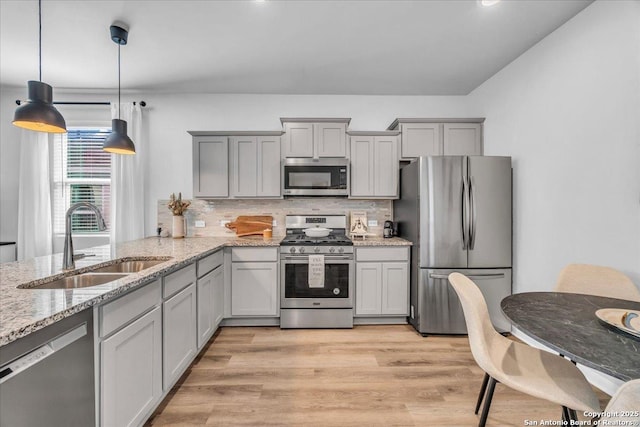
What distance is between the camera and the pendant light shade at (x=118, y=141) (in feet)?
7.91

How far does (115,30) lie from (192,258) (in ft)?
6.44

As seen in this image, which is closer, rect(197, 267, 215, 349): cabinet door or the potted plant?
rect(197, 267, 215, 349): cabinet door

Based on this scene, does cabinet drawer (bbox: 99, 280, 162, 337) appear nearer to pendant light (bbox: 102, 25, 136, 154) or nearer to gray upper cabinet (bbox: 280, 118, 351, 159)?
pendant light (bbox: 102, 25, 136, 154)

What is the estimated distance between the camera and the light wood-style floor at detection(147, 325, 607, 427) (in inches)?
70.3

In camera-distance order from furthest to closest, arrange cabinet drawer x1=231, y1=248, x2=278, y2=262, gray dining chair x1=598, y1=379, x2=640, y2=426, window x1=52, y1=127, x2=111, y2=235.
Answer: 1. window x1=52, y1=127, x2=111, y2=235
2. cabinet drawer x1=231, y1=248, x2=278, y2=262
3. gray dining chair x1=598, y1=379, x2=640, y2=426

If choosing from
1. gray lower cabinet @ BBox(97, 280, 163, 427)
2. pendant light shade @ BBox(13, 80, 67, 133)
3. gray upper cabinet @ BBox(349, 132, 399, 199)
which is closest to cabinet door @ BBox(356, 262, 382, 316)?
gray upper cabinet @ BBox(349, 132, 399, 199)

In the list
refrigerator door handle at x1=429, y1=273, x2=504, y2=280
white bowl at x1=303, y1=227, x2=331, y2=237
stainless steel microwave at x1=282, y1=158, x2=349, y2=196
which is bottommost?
refrigerator door handle at x1=429, y1=273, x2=504, y2=280

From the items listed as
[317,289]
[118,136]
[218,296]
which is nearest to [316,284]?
[317,289]

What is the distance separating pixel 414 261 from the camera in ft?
9.95

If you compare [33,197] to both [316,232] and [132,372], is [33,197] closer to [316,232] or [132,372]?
[132,372]

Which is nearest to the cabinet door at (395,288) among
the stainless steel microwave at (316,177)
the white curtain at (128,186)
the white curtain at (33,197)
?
the stainless steel microwave at (316,177)

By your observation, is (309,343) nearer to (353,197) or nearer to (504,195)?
(353,197)

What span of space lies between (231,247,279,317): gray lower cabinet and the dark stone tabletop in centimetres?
219

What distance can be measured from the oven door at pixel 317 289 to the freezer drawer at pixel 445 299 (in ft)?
2.48
